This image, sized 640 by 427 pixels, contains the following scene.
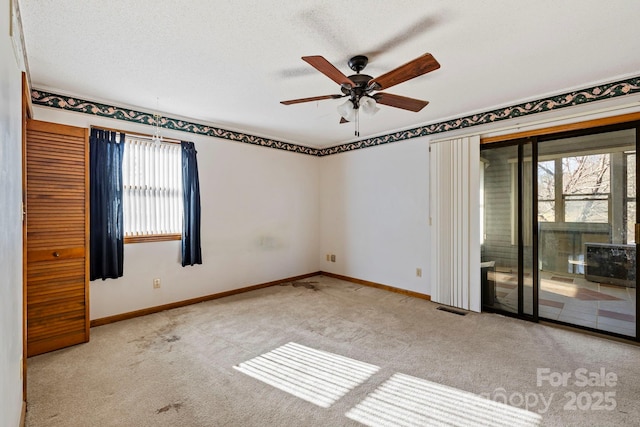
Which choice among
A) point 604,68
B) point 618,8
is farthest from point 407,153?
point 618,8

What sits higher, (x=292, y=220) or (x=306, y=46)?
(x=306, y=46)

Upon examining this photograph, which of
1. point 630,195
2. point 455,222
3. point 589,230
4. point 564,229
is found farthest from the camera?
point 455,222

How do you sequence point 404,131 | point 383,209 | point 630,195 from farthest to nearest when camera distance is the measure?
point 383,209
point 404,131
point 630,195

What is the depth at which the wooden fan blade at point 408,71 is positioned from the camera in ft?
6.06

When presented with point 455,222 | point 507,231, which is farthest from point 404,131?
point 507,231

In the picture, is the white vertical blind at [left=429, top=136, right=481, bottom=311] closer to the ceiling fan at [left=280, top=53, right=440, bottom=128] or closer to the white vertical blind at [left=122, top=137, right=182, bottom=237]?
the ceiling fan at [left=280, top=53, right=440, bottom=128]

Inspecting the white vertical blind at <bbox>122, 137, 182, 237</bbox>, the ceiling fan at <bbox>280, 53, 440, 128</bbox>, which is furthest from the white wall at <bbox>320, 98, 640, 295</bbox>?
the white vertical blind at <bbox>122, 137, 182, 237</bbox>

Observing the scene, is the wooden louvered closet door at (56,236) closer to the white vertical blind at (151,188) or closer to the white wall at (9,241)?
the white vertical blind at (151,188)

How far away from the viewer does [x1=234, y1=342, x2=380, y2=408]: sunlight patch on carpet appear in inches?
84.0

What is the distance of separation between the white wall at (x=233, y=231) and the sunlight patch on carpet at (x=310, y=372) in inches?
74.5

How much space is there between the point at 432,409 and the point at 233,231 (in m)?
3.40

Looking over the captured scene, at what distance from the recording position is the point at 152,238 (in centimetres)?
368

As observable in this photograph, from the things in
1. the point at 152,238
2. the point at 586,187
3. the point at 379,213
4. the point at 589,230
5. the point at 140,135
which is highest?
the point at 140,135

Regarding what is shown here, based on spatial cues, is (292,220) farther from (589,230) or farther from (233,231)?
(589,230)
